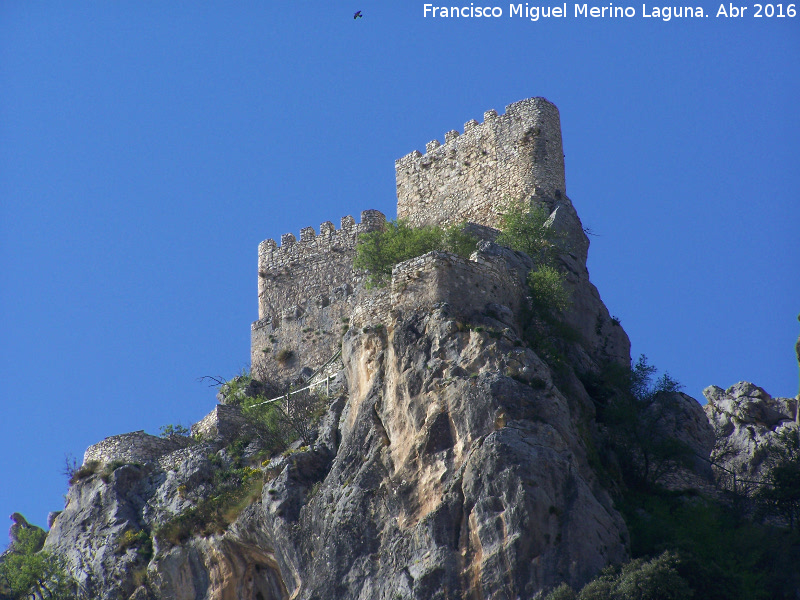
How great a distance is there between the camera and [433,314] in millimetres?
37375

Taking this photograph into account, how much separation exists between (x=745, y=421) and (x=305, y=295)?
1600 cm

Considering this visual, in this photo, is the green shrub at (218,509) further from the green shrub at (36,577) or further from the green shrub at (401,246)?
the green shrub at (401,246)

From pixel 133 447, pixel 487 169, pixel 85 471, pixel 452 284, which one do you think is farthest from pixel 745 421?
pixel 85 471

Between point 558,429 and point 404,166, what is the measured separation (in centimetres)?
2052

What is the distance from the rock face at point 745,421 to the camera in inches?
1693

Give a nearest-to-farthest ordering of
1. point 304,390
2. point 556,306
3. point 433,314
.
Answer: point 433,314
point 556,306
point 304,390

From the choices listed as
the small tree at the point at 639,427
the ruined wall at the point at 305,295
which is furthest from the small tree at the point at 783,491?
the ruined wall at the point at 305,295

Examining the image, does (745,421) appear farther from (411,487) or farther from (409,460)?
(411,487)

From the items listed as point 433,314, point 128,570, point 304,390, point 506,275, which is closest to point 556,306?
point 506,275

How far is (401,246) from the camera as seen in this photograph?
4419 cm

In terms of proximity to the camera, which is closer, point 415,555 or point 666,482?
point 415,555

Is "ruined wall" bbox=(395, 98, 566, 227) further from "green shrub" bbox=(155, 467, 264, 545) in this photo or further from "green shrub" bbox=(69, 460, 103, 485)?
"green shrub" bbox=(69, 460, 103, 485)

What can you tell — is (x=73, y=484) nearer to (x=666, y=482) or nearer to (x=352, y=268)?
(x=352, y=268)

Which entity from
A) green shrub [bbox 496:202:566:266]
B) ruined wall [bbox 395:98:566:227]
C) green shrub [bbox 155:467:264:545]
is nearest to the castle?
ruined wall [bbox 395:98:566:227]
